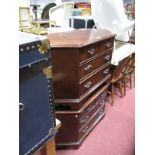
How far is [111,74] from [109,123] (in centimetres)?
59

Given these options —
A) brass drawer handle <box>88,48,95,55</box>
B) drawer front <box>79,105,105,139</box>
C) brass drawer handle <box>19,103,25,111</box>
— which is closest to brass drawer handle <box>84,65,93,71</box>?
brass drawer handle <box>88,48,95,55</box>

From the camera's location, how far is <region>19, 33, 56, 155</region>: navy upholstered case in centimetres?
89

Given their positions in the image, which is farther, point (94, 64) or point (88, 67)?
point (94, 64)

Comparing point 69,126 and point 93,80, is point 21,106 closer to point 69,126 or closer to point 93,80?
point 69,126

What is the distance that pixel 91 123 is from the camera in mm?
2268

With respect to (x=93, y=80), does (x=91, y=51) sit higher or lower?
higher

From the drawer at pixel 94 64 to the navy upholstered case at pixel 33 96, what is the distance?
0.75m

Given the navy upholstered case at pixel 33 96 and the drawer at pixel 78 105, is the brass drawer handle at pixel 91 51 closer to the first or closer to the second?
the drawer at pixel 78 105

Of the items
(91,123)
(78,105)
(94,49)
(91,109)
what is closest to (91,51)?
(94,49)

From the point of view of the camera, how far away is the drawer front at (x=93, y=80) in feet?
6.14

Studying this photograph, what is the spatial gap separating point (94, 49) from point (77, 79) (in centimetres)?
36

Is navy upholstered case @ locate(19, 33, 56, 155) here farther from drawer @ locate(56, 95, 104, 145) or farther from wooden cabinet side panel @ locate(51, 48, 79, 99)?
drawer @ locate(56, 95, 104, 145)
